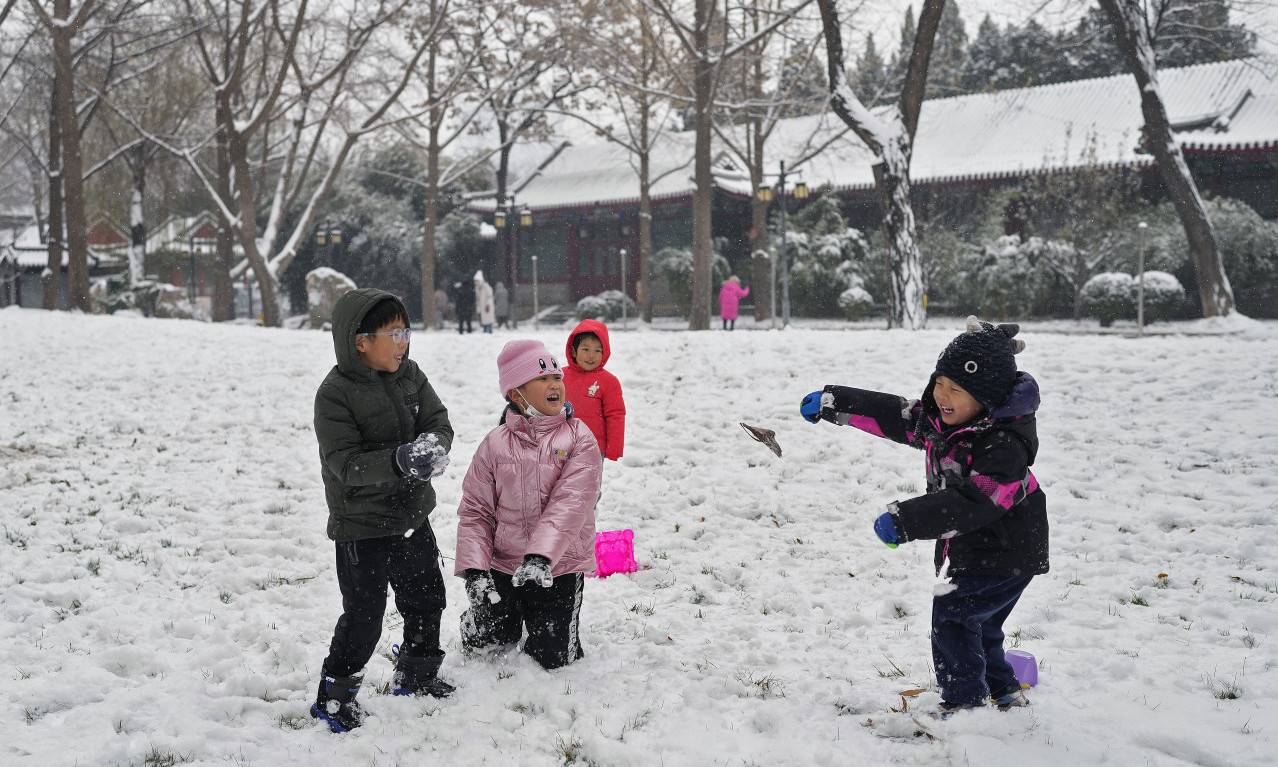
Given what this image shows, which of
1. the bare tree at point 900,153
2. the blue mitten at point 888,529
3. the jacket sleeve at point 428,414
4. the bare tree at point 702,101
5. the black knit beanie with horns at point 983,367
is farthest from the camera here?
the bare tree at point 702,101

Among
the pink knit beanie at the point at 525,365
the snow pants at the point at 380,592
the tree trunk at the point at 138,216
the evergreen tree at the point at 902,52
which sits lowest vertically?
the snow pants at the point at 380,592

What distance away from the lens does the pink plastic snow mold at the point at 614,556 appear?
17.6 feet

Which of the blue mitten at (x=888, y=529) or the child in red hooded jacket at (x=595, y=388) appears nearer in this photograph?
the blue mitten at (x=888, y=529)

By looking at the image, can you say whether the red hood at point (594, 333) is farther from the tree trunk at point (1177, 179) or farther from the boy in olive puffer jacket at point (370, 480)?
the tree trunk at point (1177, 179)

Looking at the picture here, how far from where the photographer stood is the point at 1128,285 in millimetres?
20953

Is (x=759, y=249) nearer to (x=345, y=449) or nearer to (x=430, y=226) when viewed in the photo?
(x=430, y=226)

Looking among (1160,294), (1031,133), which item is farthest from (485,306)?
(1031,133)

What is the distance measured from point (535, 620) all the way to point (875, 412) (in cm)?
168

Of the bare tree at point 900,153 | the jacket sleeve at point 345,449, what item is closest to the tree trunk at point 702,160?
the bare tree at point 900,153

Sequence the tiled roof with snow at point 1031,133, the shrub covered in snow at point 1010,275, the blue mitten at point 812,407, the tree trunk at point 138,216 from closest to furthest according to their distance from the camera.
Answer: the blue mitten at point 812,407 < the tiled roof with snow at point 1031,133 < the shrub covered in snow at point 1010,275 < the tree trunk at point 138,216

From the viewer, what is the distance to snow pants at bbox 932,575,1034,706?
3240mm

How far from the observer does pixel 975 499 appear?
3117 mm

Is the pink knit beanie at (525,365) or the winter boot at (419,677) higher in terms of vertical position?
the pink knit beanie at (525,365)

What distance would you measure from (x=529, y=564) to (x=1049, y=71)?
4075 centimetres
